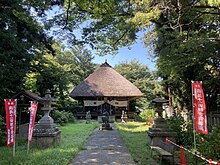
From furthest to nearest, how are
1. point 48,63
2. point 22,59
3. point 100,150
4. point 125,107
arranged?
1. point 125,107
2. point 48,63
3. point 22,59
4. point 100,150

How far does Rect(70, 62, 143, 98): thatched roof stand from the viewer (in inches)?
912

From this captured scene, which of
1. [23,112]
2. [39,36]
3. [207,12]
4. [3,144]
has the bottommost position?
[3,144]

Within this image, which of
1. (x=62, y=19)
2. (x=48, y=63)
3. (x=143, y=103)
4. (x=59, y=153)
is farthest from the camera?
(x=143, y=103)

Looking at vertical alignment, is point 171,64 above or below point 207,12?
below

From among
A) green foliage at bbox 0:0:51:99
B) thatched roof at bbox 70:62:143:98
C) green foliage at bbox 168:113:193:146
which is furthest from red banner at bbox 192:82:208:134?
thatched roof at bbox 70:62:143:98

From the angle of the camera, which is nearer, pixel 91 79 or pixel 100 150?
pixel 100 150

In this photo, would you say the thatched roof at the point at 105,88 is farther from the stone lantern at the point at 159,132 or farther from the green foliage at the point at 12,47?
the stone lantern at the point at 159,132

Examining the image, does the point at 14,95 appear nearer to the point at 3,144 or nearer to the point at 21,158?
the point at 3,144

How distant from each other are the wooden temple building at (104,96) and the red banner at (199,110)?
654 inches

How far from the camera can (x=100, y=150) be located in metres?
7.14

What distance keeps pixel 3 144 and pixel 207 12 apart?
966cm

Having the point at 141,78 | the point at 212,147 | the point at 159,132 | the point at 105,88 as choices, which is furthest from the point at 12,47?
the point at 141,78

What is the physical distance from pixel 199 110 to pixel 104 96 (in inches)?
697

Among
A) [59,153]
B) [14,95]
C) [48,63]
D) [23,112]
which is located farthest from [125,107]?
[59,153]
